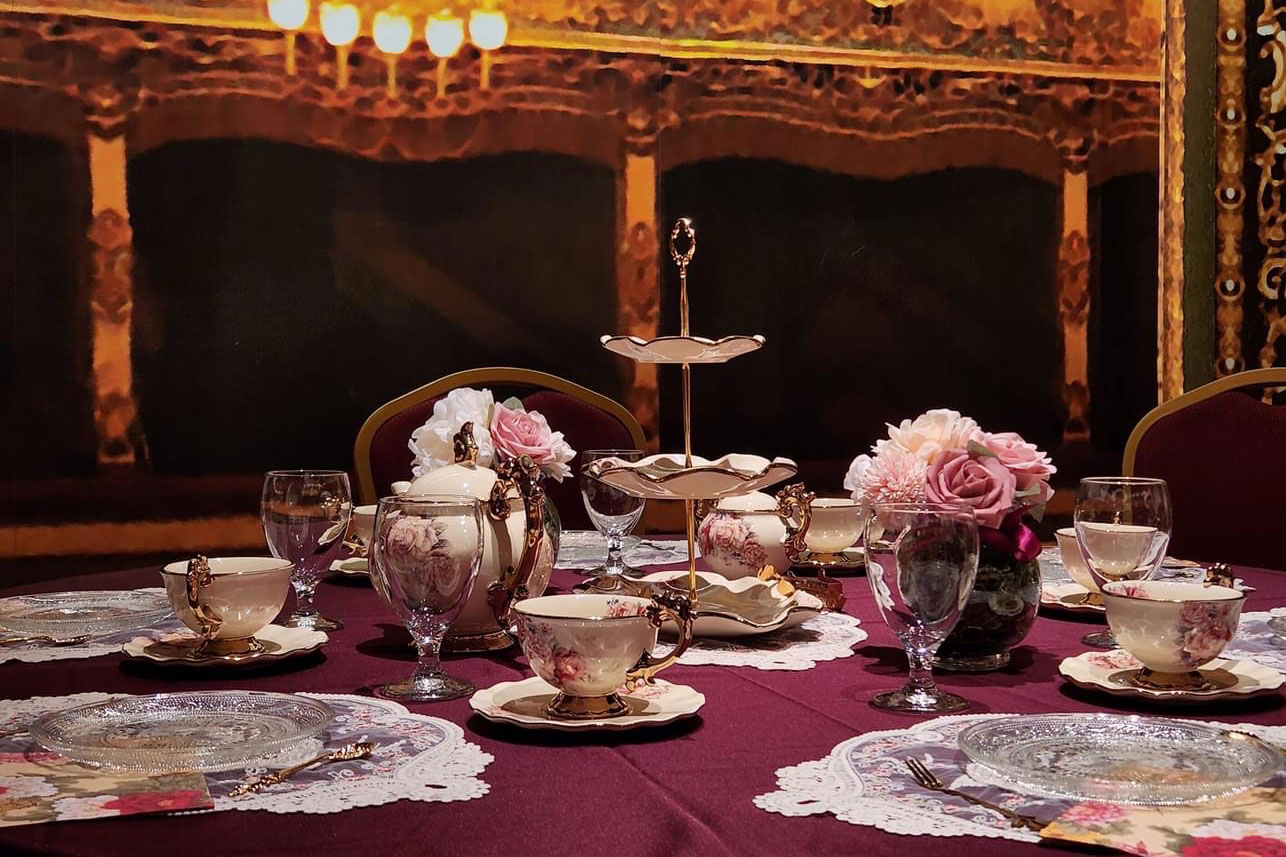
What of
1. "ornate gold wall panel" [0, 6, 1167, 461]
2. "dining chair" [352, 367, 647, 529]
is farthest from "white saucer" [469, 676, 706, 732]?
"ornate gold wall panel" [0, 6, 1167, 461]

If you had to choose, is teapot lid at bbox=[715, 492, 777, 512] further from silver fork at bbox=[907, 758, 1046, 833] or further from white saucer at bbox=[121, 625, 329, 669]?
silver fork at bbox=[907, 758, 1046, 833]

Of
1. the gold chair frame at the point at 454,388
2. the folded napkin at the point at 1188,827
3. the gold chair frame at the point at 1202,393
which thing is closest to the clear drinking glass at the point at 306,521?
the folded napkin at the point at 1188,827

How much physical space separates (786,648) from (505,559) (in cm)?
31

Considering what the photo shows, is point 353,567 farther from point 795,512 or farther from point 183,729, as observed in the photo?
point 183,729

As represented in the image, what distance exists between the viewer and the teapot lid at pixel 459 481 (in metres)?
1.48

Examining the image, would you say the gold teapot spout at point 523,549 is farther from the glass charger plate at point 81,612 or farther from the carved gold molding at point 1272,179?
the carved gold molding at point 1272,179

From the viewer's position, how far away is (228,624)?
52.7 inches

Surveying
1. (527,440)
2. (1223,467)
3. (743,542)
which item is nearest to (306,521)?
(527,440)

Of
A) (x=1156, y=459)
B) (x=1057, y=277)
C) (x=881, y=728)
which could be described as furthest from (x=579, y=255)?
(x=881, y=728)

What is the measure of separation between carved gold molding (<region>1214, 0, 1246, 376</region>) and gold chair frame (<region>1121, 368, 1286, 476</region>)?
1.76 meters

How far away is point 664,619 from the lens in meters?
1.09

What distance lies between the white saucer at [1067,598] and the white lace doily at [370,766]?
795mm

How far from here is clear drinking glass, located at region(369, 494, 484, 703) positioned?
1.19m

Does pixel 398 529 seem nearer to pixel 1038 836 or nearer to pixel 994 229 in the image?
pixel 1038 836
